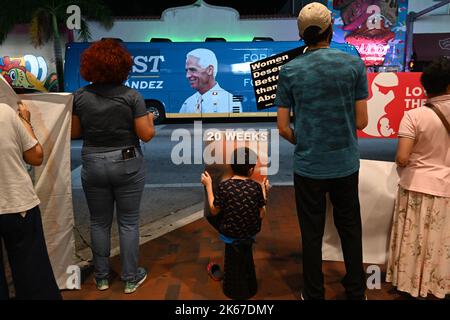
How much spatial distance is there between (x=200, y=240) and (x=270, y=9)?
25584 millimetres

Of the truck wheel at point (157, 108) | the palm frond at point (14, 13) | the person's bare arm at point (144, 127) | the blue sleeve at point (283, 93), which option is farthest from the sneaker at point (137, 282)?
the palm frond at point (14, 13)

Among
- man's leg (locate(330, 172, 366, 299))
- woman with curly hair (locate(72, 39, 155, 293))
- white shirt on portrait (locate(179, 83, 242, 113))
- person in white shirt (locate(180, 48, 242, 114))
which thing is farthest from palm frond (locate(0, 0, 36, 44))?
man's leg (locate(330, 172, 366, 299))

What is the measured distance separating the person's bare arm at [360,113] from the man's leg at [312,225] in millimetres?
403

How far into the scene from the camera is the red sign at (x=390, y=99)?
10.8 feet

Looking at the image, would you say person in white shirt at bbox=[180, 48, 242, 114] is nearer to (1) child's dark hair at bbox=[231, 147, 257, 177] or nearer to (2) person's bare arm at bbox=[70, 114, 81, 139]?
(2) person's bare arm at bbox=[70, 114, 81, 139]

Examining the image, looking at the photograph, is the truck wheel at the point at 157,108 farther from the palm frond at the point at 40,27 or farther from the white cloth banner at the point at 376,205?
the white cloth banner at the point at 376,205

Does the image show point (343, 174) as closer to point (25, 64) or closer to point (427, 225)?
point (427, 225)

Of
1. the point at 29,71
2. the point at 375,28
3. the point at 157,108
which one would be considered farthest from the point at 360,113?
the point at 375,28

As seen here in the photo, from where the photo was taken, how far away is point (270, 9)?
88.3 ft

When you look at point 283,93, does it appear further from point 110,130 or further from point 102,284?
point 102,284

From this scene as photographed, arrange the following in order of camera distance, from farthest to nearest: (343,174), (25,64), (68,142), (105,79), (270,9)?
(270,9)
(25,64)
(68,142)
(105,79)
(343,174)

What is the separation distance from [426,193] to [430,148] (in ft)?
0.90

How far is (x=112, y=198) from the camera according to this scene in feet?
8.98
